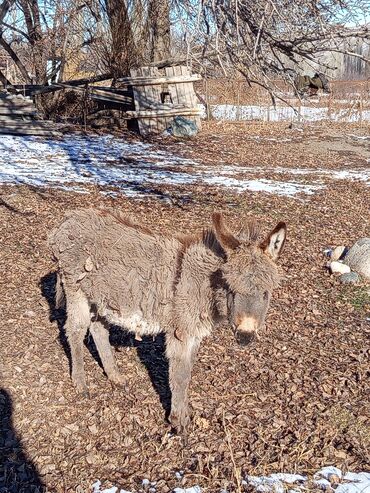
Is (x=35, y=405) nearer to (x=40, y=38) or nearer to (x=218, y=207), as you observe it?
(x=218, y=207)

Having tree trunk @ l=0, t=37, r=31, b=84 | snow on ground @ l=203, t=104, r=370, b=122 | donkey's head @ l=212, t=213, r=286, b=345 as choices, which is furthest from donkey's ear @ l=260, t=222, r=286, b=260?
snow on ground @ l=203, t=104, r=370, b=122

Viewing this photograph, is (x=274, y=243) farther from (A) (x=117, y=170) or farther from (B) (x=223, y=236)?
(A) (x=117, y=170)

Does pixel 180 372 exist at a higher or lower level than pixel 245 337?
lower

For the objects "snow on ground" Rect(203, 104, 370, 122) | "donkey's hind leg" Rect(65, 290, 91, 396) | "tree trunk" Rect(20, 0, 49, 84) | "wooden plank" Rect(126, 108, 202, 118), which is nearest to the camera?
"donkey's hind leg" Rect(65, 290, 91, 396)

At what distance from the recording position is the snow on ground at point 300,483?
11.4 feet

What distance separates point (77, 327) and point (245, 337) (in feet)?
5.68

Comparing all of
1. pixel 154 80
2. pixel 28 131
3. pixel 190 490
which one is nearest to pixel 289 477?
pixel 190 490

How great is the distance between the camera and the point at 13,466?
3.76m

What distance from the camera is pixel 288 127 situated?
20031mm

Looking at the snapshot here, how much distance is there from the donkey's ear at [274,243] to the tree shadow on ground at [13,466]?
2168mm

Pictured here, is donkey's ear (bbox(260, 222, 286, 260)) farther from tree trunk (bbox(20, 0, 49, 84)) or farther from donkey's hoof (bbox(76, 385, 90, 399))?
tree trunk (bbox(20, 0, 49, 84))

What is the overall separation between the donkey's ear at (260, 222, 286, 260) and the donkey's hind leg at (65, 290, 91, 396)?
170 cm

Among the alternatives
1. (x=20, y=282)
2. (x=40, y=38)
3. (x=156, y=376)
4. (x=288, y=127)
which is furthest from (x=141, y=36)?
(x=156, y=376)

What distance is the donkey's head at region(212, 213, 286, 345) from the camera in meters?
3.37
